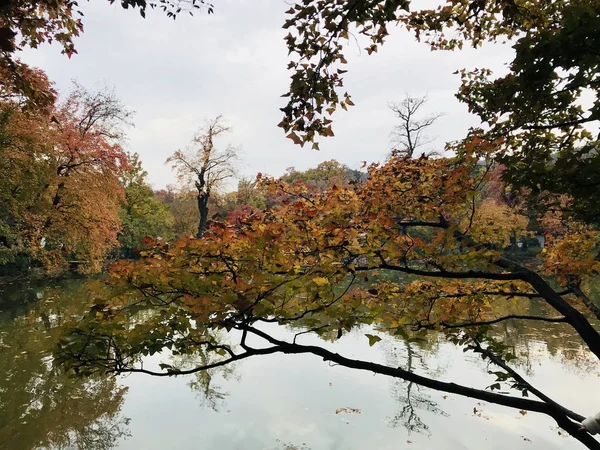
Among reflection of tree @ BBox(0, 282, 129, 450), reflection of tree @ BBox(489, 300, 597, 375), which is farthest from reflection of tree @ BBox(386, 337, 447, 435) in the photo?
reflection of tree @ BBox(0, 282, 129, 450)

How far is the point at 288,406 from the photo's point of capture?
6.71 metres

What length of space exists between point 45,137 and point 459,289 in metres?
14.2

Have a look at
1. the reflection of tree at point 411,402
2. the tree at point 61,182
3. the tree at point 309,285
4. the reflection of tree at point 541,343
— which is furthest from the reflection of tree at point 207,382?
the tree at point 61,182

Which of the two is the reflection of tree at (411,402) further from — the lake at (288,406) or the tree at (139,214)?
the tree at (139,214)

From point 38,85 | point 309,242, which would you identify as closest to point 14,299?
point 38,85

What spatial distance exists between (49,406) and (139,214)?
26444 mm

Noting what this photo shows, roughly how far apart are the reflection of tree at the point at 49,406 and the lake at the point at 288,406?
0.02 metres

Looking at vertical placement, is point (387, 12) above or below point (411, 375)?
above

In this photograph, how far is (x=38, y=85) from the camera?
428 centimetres

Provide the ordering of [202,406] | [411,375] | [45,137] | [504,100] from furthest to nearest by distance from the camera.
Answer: [45,137] → [202,406] → [504,100] → [411,375]

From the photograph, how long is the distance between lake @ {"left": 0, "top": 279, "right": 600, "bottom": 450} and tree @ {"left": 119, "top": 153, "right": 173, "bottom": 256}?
2068 cm

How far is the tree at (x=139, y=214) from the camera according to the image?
2948 cm

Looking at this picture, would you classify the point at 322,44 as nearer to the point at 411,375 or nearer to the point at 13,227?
the point at 411,375

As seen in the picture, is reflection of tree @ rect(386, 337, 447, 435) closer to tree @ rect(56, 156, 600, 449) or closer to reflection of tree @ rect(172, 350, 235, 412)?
tree @ rect(56, 156, 600, 449)
